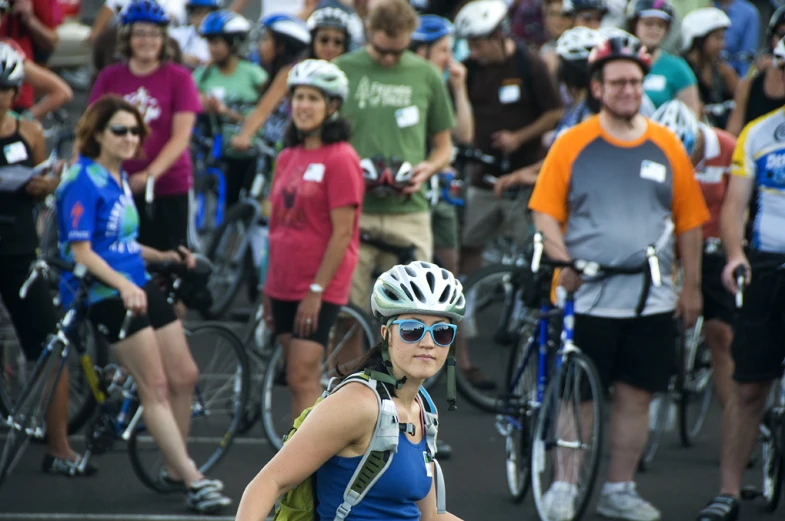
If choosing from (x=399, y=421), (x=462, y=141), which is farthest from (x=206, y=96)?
(x=399, y=421)

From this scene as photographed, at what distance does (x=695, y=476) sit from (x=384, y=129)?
2736 mm

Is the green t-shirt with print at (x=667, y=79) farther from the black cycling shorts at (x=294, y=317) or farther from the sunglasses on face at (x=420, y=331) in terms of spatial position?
the sunglasses on face at (x=420, y=331)

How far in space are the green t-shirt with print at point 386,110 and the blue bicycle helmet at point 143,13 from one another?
3.66 feet

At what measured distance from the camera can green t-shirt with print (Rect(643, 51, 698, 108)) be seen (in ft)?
31.6

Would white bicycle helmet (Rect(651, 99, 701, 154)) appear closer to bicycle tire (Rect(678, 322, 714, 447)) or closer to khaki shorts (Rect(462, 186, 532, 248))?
bicycle tire (Rect(678, 322, 714, 447))

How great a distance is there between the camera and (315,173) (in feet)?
22.2

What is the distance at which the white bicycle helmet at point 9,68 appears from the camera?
7.04 meters

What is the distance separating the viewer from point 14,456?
6.71 m

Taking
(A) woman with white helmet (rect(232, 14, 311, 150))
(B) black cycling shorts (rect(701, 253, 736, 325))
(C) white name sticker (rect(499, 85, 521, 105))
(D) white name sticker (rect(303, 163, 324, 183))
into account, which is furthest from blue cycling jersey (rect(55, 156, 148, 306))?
(C) white name sticker (rect(499, 85, 521, 105))

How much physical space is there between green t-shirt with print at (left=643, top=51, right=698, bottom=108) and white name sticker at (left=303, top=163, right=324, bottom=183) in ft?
12.0

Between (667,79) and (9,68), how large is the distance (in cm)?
478

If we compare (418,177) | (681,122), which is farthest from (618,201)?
(418,177)

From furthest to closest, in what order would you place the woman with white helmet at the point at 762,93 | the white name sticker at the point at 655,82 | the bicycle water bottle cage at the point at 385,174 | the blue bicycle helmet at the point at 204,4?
the blue bicycle helmet at the point at 204,4
the white name sticker at the point at 655,82
the woman with white helmet at the point at 762,93
the bicycle water bottle cage at the point at 385,174

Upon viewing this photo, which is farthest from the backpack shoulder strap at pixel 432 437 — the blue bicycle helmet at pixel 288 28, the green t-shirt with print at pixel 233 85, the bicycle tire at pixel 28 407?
the green t-shirt with print at pixel 233 85
